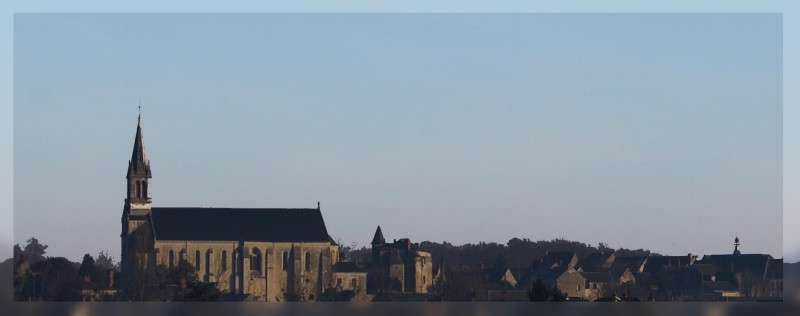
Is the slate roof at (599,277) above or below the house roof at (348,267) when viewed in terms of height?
below

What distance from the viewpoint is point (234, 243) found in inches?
6816

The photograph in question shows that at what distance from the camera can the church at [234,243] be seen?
165 metres

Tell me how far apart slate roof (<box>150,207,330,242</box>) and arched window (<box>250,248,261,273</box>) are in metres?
1.88

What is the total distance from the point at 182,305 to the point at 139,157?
88632 mm

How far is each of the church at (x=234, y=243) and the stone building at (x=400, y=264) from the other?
13.8 ft

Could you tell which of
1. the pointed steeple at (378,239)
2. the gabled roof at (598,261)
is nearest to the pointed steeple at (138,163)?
the pointed steeple at (378,239)

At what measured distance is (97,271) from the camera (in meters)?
142

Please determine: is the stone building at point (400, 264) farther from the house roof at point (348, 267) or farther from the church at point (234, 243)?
the church at point (234, 243)

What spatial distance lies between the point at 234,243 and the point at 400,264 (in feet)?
54.3

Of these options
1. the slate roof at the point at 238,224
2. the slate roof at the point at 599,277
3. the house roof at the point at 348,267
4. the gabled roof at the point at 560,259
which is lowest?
the slate roof at the point at 599,277

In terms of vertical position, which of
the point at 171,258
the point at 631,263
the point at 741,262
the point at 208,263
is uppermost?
the point at 171,258

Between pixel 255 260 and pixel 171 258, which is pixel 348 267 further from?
pixel 171 258

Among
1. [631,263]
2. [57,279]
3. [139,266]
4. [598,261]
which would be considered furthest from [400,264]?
[57,279]

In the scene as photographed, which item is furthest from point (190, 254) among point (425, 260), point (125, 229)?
point (425, 260)
